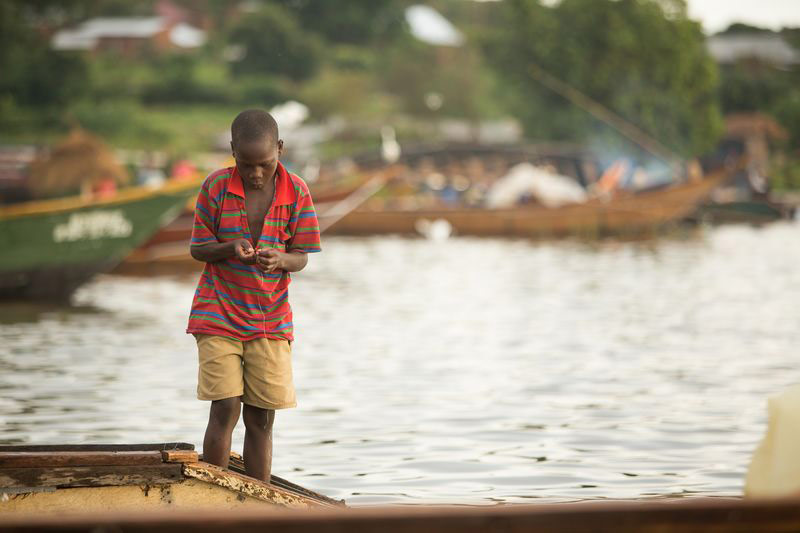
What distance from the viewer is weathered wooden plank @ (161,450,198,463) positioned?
4.94 metres

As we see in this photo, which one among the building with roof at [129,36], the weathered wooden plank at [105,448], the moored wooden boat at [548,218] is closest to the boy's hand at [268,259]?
the weathered wooden plank at [105,448]

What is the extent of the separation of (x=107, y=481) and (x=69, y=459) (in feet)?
0.48

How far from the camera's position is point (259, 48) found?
234ft

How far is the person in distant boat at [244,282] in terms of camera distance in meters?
5.23

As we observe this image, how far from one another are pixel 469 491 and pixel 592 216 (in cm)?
3584

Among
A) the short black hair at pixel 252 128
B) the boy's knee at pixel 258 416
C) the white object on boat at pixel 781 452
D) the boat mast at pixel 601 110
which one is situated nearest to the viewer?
the white object on boat at pixel 781 452

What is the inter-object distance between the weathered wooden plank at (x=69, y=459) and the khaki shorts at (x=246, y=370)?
40 cm

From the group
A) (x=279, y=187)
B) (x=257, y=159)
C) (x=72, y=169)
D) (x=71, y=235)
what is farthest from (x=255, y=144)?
(x=72, y=169)

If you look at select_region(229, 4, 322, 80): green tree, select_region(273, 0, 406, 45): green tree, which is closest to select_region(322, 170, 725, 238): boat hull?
select_region(229, 4, 322, 80): green tree

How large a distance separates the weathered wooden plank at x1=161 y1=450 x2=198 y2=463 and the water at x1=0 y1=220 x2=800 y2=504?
87.7 inches

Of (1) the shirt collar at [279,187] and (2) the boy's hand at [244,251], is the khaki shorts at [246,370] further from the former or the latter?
(1) the shirt collar at [279,187]

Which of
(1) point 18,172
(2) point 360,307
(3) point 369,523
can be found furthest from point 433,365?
(1) point 18,172

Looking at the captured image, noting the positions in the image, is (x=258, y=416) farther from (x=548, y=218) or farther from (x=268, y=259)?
(x=548, y=218)

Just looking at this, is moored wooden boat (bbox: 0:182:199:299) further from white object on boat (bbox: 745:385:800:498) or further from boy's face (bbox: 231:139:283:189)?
white object on boat (bbox: 745:385:800:498)
